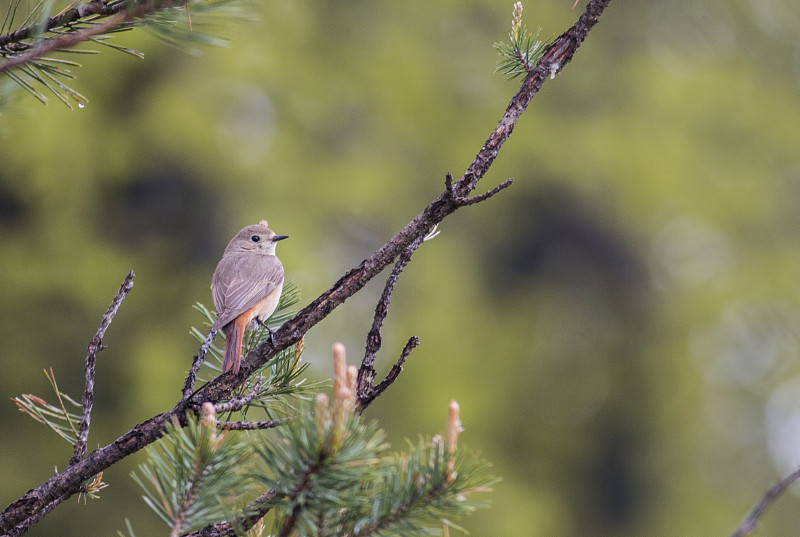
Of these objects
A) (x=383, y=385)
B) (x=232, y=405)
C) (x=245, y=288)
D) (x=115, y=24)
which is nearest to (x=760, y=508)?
(x=383, y=385)

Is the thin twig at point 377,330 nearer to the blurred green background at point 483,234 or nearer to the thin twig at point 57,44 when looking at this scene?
the thin twig at point 57,44

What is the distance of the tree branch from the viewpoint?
76.3 inches

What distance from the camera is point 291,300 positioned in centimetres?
335

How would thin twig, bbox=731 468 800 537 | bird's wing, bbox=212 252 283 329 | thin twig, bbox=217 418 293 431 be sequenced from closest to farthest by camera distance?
thin twig, bbox=731 468 800 537
thin twig, bbox=217 418 293 431
bird's wing, bbox=212 252 283 329

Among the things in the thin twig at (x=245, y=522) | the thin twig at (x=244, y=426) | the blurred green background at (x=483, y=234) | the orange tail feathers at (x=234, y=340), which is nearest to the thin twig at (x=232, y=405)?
the thin twig at (x=244, y=426)

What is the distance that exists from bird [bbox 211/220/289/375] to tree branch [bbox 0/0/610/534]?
3.01 ft

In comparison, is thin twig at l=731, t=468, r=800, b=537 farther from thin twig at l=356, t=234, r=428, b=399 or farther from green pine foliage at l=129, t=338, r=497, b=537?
thin twig at l=356, t=234, r=428, b=399

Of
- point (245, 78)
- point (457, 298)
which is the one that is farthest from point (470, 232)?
point (245, 78)

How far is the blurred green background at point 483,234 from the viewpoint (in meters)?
7.42

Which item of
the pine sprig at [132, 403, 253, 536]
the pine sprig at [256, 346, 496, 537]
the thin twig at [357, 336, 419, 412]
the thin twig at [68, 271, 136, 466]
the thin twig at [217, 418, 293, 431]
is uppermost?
the thin twig at [68, 271, 136, 466]

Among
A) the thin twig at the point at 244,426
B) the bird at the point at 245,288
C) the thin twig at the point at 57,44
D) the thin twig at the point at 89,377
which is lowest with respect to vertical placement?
the thin twig at the point at 244,426

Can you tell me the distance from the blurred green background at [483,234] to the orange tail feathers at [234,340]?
10.6 ft

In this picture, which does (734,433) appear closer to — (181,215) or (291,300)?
(181,215)

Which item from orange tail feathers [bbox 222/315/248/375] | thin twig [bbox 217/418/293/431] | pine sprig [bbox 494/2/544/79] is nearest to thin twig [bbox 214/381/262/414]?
thin twig [bbox 217/418/293/431]
